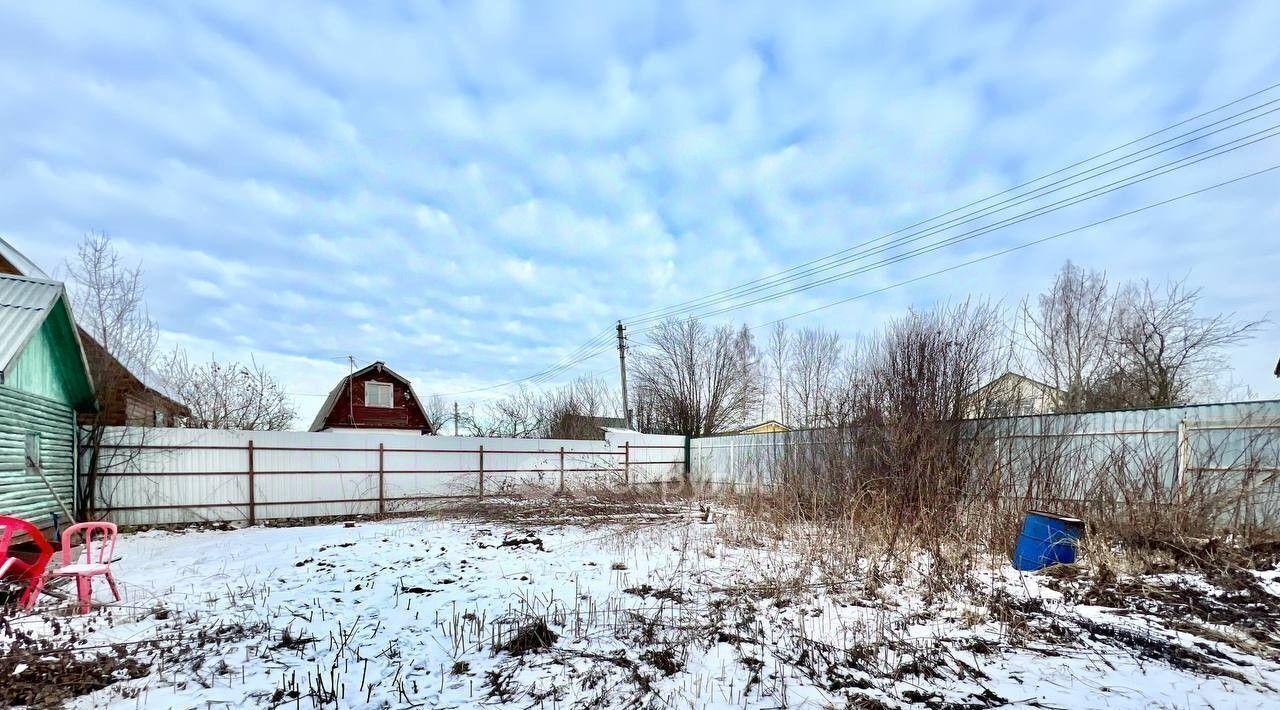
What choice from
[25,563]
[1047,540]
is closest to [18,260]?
[25,563]

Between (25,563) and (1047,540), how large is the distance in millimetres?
8921

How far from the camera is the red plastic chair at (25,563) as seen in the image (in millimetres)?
3973

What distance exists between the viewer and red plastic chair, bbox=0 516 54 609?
13.0 feet

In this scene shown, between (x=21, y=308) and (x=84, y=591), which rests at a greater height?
(x=21, y=308)

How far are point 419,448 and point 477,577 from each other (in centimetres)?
777

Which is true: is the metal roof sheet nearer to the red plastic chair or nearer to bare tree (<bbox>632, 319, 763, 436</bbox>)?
the red plastic chair

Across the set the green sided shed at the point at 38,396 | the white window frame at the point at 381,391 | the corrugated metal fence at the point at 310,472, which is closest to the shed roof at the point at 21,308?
the green sided shed at the point at 38,396

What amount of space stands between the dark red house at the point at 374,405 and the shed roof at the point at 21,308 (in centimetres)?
1762

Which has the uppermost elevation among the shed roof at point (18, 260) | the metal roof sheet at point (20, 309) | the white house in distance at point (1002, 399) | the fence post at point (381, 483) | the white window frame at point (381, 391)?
the shed roof at point (18, 260)

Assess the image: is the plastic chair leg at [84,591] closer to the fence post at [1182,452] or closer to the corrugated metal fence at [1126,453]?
the corrugated metal fence at [1126,453]

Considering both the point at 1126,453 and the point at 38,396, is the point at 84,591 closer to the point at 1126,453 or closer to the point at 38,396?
the point at 38,396

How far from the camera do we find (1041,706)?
2711 millimetres

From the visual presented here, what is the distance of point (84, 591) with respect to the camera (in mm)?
4355

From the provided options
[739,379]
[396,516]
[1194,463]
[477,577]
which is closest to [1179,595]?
[1194,463]
